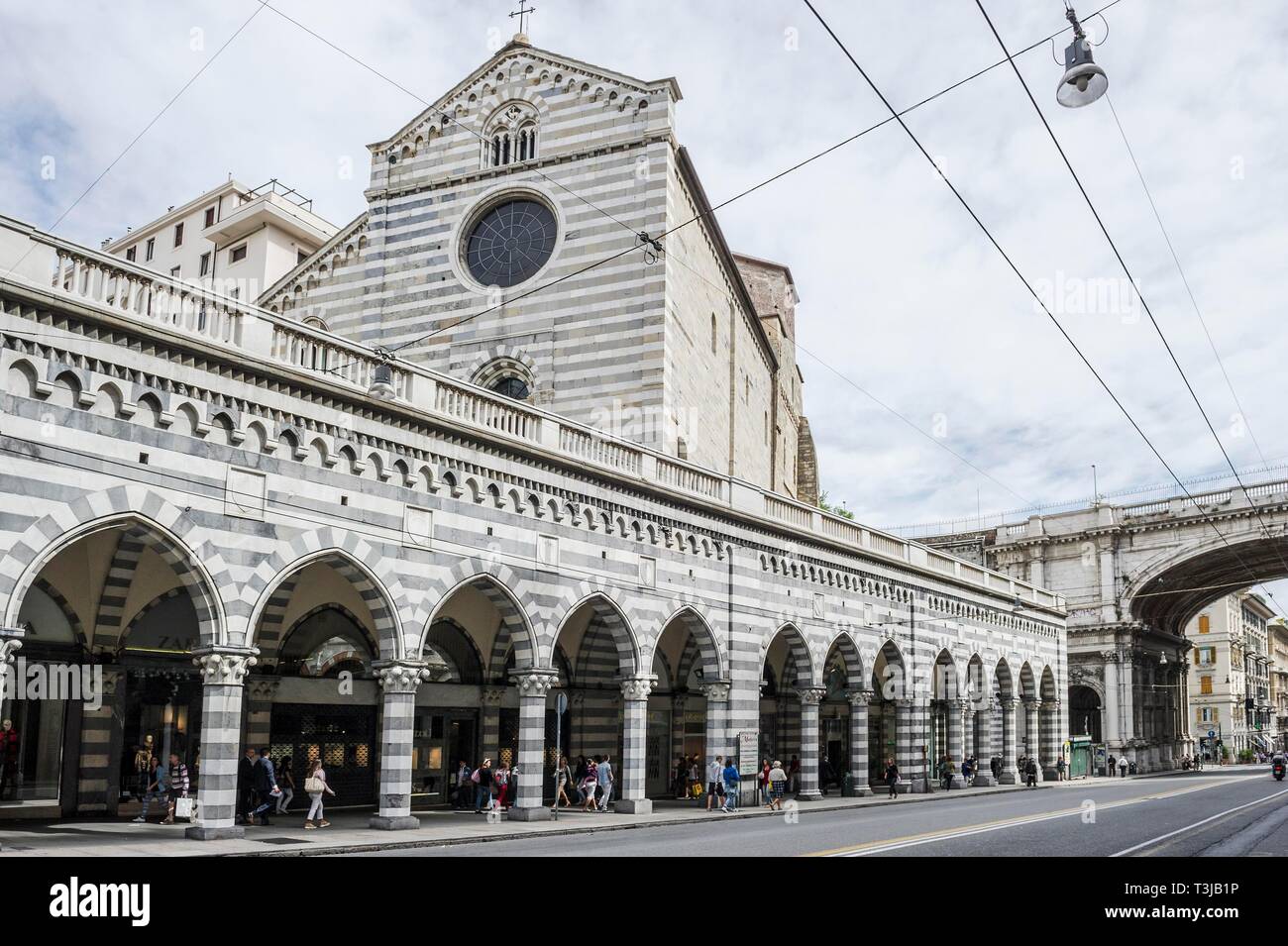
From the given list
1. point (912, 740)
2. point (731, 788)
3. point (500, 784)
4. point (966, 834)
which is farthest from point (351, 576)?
point (912, 740)

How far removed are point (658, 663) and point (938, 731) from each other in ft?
71.5

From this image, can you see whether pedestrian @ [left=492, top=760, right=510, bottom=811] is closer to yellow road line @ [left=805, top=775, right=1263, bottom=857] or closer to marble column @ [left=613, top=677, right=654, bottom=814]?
marble column @ [left=613, top=677, right=654, bottom=814]

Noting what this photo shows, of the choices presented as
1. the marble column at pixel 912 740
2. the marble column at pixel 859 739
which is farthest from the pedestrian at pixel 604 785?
the marble column at pixel 912 740

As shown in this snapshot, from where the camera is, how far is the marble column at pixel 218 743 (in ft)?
56.8

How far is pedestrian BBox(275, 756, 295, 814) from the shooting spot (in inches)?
920

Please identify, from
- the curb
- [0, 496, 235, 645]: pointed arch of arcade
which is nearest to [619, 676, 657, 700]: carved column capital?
the curb

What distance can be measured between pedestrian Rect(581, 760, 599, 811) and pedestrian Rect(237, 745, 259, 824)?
8.03 m

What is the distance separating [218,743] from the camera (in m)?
17.4

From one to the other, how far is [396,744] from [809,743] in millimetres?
16045

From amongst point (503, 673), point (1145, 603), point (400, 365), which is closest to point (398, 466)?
point (400, 365)

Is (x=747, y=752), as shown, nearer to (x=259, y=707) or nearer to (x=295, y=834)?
(x=259, y=707)
